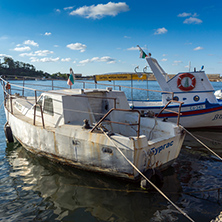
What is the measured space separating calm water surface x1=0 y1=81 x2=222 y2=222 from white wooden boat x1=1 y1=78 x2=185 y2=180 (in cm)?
48

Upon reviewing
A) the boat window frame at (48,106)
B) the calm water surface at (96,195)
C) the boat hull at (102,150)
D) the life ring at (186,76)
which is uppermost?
the life ring at (186,76)

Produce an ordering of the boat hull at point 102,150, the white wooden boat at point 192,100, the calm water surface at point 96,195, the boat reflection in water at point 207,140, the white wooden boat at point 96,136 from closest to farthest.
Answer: the calm water surface at point 96,195 < the boat hull at point 102,150 < the white wooden boat at point 96,136 < the boat reflection in water at point 207,140 < the white wooden boat at point 192,100

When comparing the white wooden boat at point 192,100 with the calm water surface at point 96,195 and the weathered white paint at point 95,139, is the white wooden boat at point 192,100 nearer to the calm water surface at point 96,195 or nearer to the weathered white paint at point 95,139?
the weathered white paint at point 95,139

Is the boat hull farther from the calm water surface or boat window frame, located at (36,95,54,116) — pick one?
boat window frame, located at (36,95,54,116)

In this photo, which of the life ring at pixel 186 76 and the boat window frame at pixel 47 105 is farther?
the life ring at pixel 186 76

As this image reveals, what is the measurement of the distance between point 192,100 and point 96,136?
10.8 m

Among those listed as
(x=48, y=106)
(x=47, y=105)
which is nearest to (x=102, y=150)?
(x=48, y=106)

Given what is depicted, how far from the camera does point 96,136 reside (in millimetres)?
6395

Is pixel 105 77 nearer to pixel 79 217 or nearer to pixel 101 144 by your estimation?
Answer: pixel 101 144

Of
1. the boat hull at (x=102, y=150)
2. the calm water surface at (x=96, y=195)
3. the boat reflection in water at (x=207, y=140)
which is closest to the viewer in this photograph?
the calm water surface at (x=96, y=195)

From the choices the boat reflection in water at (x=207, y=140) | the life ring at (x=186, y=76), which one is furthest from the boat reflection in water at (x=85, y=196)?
the life ring at (x=186, y=76)

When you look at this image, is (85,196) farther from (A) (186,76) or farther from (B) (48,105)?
(A) (186,76)

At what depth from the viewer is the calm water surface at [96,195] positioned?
17.5 feet

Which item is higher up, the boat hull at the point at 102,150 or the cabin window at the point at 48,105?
the cabin window at the point at 48,105
